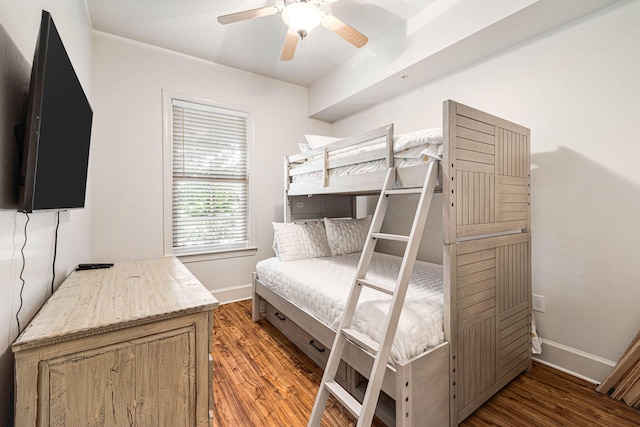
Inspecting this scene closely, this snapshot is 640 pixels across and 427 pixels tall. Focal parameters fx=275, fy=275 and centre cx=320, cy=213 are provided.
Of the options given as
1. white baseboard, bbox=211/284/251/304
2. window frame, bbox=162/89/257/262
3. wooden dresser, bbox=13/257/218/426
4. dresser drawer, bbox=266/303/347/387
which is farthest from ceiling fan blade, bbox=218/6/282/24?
white baseboard, bbox=211/284/251/304

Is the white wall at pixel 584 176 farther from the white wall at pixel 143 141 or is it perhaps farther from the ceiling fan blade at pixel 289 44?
the white wall at pixel 143 141

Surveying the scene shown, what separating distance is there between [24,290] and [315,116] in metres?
3.52

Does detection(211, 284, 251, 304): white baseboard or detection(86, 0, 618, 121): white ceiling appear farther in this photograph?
detection(211, 284, 251, 304): white baseboard

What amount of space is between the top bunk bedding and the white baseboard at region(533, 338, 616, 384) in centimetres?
170

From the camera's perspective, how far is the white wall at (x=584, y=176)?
170 centimetres

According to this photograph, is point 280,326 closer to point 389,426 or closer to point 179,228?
point 389,426

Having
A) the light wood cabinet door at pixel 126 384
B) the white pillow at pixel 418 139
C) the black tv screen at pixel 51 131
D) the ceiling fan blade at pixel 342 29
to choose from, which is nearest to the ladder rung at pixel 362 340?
the light wood cabinet door at pixel 126 384

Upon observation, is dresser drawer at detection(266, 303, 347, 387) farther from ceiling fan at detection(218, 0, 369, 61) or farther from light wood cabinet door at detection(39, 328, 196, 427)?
ceiling fan at detection(218, 0, 369, 61)

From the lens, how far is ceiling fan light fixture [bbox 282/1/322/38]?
5.88 feet

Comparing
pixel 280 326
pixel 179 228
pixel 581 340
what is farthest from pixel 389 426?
pixel 179 228

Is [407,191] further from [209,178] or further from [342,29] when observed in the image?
[209,178]

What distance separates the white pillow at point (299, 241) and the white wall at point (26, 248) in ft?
5.14

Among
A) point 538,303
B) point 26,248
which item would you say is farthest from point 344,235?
point 26,248

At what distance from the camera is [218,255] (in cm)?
327
